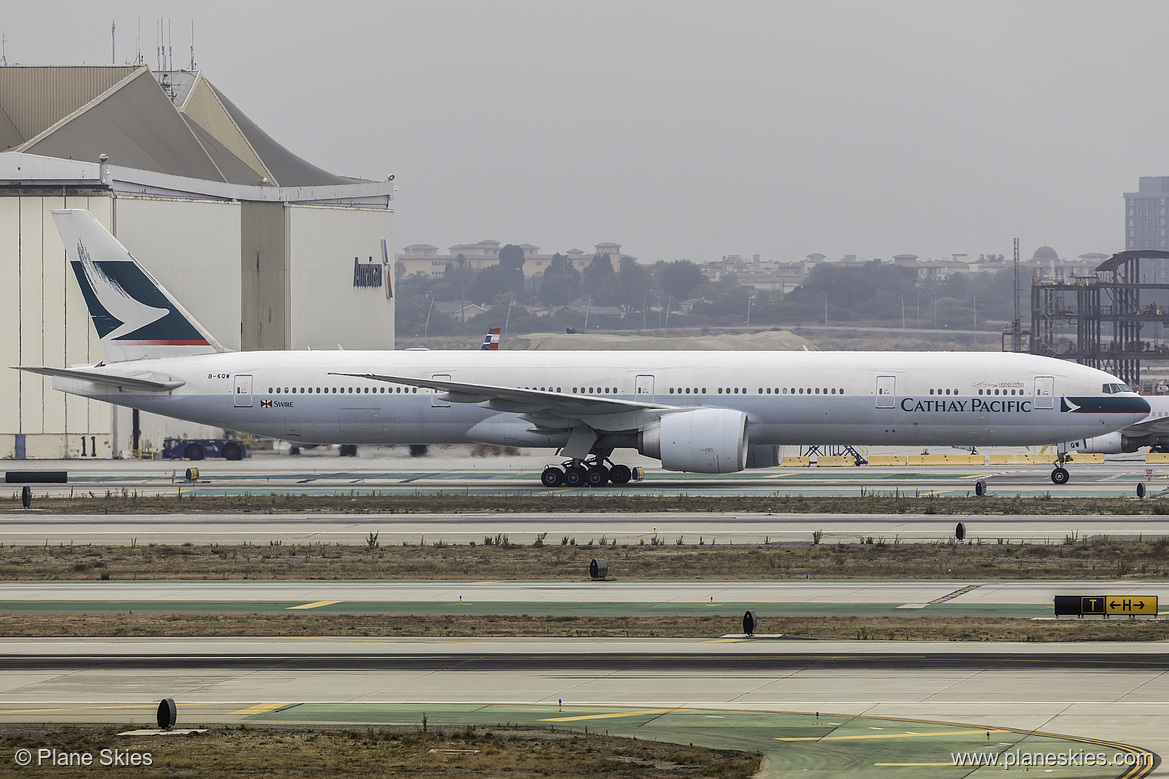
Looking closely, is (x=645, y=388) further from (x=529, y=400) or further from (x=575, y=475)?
(x=529, y=400)

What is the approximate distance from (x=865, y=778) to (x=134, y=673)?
11513mm

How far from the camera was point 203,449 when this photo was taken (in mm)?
68250

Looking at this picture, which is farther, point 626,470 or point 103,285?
point 103,285

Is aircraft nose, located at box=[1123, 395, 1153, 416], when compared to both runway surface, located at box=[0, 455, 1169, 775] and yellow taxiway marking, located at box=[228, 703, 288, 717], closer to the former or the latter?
runway surface, located at box=[0, 455, 1169, 775]

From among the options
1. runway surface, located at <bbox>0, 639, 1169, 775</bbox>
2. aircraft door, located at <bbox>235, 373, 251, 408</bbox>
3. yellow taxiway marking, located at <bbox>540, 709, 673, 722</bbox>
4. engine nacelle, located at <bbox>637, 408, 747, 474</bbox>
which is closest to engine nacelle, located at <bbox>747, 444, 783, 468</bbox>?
engine nacelle, located at <bbox>637, 408, 747, 474</bbox>

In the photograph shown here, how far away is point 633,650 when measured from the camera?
22234mm

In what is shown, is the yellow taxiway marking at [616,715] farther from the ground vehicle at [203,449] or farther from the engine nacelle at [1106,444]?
the engine nacelle at [1106,444]

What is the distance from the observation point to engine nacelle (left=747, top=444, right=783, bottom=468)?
51875 millimetres

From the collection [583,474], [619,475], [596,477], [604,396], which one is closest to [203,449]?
[583,474]

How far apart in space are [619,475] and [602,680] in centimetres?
3114

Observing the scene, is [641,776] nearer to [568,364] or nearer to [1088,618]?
[1088,618]

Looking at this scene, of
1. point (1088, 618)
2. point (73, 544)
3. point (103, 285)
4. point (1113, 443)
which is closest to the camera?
point (1088, 618)

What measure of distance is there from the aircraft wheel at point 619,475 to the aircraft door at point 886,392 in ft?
31.6

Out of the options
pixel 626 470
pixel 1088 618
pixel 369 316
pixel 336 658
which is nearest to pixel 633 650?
pixel 336 658
